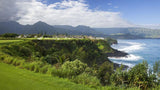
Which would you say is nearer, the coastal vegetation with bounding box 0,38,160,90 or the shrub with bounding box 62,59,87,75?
the coastal vegetation with bounding box 0,38,160,90

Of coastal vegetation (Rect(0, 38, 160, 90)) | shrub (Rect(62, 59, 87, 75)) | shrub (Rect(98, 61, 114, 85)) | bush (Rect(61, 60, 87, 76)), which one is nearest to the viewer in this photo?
coastal vegetation (Rect(0, 38, 160, 90))

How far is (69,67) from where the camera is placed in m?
12.0

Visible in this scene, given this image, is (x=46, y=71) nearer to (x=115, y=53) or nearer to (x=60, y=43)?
(x=60, y=43)

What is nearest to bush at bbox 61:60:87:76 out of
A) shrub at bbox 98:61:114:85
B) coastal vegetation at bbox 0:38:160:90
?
coastal vegetation at bbox 0:38:160:90

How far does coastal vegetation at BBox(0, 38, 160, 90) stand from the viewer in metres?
5.48

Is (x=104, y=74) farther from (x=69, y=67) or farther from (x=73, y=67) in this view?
(x=69, y=67)

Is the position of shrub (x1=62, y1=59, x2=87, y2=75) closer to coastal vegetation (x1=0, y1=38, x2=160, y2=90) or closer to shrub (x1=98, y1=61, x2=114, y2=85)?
coastal vegetation (x1=0, y1=38, x2=160, y2=90)

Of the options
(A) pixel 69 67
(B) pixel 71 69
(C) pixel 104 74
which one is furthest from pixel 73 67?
(C) pixel 104 74

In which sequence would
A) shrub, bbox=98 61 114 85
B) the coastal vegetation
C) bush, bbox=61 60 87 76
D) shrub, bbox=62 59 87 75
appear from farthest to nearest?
1. shrub, bbox=98 61 114 85
2. shrub, bbox=62 59 87 75
3. bush, bbox=61 60 87 76
4. the coastal vegetation

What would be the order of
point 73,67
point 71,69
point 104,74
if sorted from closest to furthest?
point 71,69
point 73,67
point 104,74

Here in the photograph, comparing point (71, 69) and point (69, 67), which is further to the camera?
point (69, 67)

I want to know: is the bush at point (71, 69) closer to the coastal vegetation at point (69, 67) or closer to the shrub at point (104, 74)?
the coastal vegetation at point (69, 67)

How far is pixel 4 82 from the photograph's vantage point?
3988mm

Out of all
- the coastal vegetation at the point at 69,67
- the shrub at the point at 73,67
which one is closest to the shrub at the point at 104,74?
the coastal vegetation at the point at 69,67
